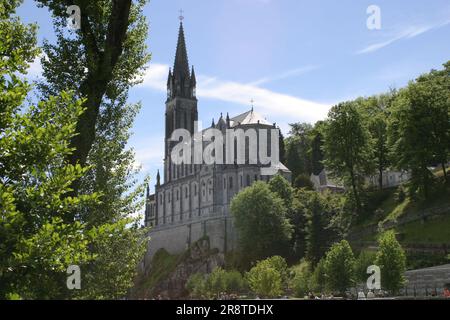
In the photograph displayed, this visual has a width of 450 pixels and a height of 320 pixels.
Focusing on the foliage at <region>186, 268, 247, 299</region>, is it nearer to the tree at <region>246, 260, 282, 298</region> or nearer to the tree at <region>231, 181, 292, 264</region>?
the tree at <region>246, 260, 282, 298</region>

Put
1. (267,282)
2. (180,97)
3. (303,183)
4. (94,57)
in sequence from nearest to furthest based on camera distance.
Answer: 1. (94,57)
2. (267,282)
3. (303,183)
4. (180,97)

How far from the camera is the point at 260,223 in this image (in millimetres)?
73625

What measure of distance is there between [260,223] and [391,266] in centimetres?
3239

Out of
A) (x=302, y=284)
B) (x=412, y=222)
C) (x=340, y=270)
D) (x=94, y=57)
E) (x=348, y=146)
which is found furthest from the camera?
(x=348, y=146)

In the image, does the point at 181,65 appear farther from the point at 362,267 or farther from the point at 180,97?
the point at 362,267

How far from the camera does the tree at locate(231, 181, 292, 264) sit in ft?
238

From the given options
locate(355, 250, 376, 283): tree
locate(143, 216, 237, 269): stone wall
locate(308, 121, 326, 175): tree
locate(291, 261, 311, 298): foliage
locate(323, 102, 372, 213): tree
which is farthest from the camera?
locate(308, 121, 326, 175): tree

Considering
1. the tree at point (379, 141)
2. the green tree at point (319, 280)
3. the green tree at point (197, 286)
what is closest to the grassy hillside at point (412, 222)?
the tree at point (379, 141)

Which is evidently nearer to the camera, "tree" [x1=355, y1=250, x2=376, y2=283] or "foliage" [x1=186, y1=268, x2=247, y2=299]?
"tree" [x1=355, y1=250, x2=376, y2=283]

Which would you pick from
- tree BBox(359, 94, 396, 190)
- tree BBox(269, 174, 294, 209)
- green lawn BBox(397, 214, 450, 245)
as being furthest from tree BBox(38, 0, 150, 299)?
tree BBox(269, 174, 294, 209)

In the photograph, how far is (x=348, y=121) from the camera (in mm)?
68438

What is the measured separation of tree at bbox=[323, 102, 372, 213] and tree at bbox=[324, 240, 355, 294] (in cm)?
1841

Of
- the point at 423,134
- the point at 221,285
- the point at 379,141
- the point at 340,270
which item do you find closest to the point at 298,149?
the point at 379,141

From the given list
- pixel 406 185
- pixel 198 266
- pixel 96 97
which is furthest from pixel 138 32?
pixel 198 266
